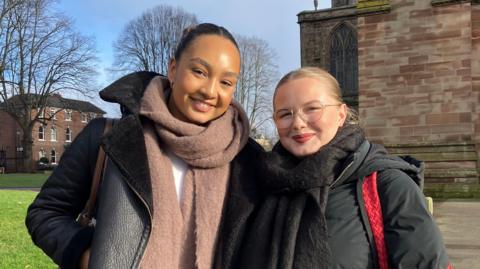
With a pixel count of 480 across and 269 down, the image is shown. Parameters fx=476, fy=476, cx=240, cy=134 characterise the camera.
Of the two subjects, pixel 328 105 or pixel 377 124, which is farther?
pixel 377 124

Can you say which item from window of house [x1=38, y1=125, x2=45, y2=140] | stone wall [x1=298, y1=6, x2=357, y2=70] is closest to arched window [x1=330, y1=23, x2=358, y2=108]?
stone wall [x1=298, y1=6, x2=357, y2=70]

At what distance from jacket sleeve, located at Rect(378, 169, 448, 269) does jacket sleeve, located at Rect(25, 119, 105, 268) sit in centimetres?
102

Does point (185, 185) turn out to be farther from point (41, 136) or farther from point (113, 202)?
point (41, 136)

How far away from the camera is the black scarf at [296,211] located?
1557 millimetres

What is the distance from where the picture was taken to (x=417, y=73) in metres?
11.4

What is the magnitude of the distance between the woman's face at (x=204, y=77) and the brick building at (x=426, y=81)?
976 cm

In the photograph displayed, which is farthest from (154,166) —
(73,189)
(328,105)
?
(328,105)

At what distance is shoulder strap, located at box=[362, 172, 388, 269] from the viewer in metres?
1.52

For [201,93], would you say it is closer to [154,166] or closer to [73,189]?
[154,166]

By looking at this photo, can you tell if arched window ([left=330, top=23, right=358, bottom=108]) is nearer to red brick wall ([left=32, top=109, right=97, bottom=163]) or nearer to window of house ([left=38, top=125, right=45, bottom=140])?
red brick wall ([left=32, top=109, right=97, bottom=163])

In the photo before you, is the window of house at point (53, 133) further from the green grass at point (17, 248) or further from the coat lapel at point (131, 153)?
the coat lapel at point (131, 153)

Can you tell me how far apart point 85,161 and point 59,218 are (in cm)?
22

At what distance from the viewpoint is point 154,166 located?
5.61 ft

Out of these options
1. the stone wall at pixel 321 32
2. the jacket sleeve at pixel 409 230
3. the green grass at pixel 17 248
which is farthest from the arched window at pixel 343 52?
the jacket sleeve at pixel 409 230
